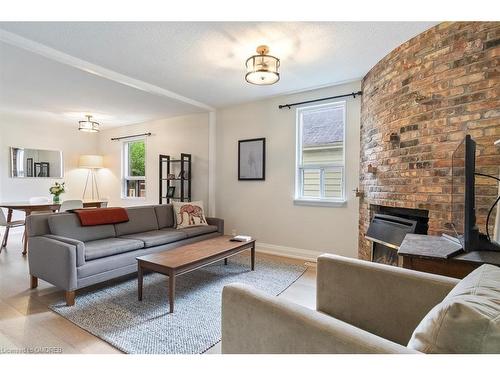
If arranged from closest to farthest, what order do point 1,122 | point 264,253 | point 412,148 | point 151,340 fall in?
point 151,340 < point 412,148 < point 264,253 < point 1,122

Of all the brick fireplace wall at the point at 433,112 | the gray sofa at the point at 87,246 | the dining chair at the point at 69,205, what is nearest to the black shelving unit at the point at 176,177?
the dining chair at the point at 69,205

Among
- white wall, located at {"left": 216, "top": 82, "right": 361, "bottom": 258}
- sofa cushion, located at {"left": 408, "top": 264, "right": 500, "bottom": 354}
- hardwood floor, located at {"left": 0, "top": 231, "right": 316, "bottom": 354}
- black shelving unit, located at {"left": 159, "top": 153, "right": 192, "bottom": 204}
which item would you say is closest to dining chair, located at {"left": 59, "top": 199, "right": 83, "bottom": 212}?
hardwood floor, located at {"left": 0, "top": 231, "right": 316, "bottom": 354}

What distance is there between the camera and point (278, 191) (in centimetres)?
399

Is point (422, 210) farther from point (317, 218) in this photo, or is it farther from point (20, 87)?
point (20, 87)

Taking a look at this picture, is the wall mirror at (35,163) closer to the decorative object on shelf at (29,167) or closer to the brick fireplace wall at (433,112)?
the decorative object on shelf at (29,167)

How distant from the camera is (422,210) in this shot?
2.35 metres

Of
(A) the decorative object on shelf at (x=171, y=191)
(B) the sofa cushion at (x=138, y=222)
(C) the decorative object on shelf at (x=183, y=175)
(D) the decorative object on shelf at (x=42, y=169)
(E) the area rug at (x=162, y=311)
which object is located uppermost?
(D) the decorative object on shelf at (x=42, y=169)

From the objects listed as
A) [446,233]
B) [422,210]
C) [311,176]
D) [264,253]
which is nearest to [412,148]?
[422,210]

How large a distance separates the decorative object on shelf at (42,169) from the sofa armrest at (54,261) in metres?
3.90

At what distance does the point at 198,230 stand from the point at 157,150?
2.54 metres

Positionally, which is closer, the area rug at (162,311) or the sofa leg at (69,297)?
the area rug at (162,311)

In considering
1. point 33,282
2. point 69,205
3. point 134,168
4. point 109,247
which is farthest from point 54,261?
point 134,168

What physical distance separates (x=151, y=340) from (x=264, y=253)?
242 centimetres

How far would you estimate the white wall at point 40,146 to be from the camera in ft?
16.5
